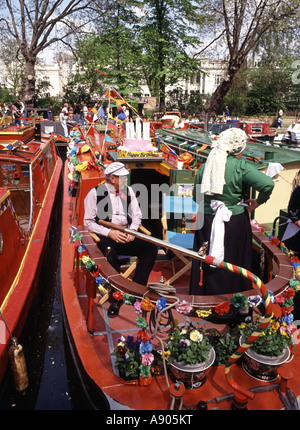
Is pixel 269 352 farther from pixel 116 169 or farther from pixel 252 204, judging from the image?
pixel 116 169

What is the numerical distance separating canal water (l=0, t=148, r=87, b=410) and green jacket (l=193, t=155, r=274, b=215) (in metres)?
2.30

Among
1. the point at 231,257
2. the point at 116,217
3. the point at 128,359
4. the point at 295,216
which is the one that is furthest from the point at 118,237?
the point at 295,216

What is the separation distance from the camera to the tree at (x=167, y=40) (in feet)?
59.0

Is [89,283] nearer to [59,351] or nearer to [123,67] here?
[59,351]

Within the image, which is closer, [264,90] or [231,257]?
[231,257]

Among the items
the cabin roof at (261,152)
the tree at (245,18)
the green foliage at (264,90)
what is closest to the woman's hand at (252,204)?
the cabin roof at (261,152)

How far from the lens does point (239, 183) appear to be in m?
2.81

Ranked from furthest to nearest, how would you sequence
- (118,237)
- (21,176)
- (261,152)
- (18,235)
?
(21,176) → (261,152) → (18,235) → (118,237)

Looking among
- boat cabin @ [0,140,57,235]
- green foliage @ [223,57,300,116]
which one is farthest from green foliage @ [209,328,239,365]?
green foliage @ [223,57,300,116]

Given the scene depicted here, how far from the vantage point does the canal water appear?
3.55 meters

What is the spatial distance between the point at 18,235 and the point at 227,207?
3.00m

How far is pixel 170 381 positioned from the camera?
8.35 ft

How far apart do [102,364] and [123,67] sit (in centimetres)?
1790
